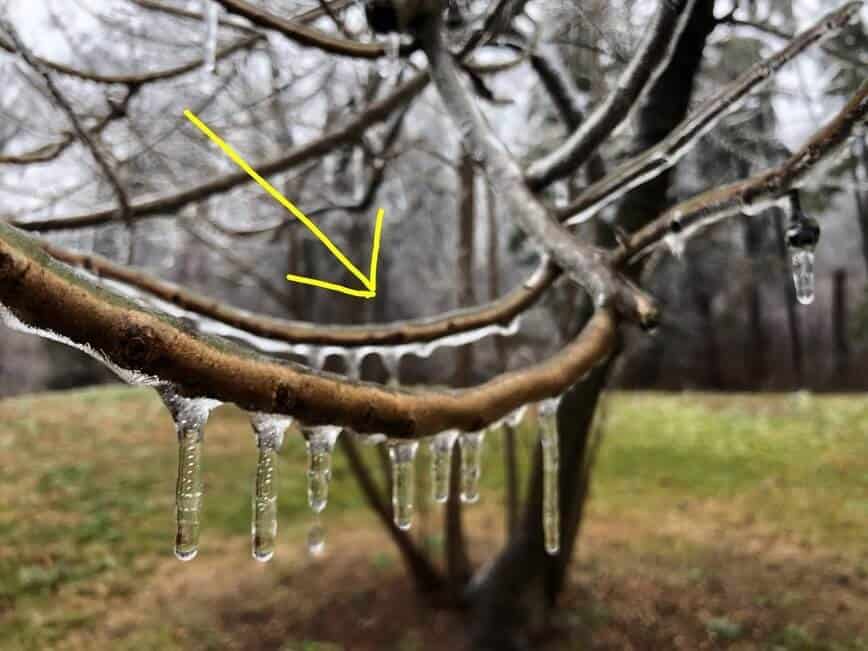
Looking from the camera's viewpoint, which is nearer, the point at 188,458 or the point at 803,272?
the point at 188,458

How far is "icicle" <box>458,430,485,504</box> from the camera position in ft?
4.23

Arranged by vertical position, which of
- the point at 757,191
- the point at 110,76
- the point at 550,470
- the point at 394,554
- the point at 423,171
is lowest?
the point at 394,554

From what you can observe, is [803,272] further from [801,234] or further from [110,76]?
[110,76]

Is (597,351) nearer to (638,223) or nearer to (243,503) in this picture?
(638,223)

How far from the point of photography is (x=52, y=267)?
0.67 meters

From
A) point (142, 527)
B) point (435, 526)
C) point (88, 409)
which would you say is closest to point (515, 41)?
point (435, 526)

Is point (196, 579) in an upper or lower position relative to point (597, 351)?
lower

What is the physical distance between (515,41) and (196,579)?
412 cm

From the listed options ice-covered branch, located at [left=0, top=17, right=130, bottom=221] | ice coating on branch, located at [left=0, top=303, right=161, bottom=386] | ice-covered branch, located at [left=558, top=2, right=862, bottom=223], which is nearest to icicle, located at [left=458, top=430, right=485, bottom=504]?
ice coating on branch, located at [left=0, top=303, right=161, bottom=386]

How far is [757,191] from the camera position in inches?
53.6

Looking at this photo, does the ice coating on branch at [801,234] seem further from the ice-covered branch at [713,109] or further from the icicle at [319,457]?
the icicle at [319,457]

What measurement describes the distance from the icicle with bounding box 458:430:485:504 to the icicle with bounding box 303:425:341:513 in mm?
220

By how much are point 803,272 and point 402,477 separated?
0.97 metres

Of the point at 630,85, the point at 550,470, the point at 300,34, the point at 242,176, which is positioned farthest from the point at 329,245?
the point at 242,176
